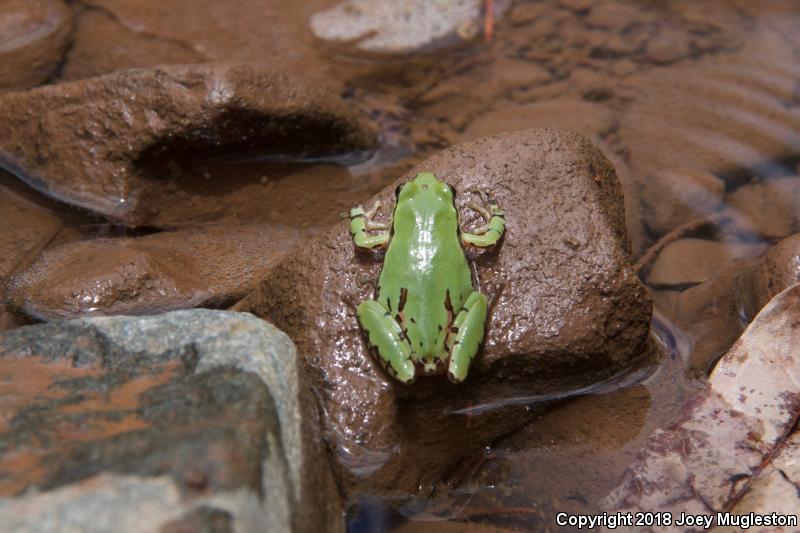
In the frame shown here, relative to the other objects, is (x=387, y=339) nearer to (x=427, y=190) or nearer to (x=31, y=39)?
(x=427, y=190)

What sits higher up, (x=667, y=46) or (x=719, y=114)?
(x=667, y=46)

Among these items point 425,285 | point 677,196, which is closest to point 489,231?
point 425,285

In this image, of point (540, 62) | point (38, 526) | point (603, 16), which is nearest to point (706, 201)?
point (540, 62)

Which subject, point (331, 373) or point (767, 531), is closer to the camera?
point (767, 531)

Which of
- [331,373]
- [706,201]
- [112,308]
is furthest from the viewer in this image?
[706,201]

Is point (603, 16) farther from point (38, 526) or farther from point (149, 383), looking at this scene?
point (38, 526)

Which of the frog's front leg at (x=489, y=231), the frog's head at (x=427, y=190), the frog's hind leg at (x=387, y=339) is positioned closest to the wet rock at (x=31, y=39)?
the frog's head at (x=427, y=190)

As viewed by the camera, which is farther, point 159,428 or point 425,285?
point 425,285
